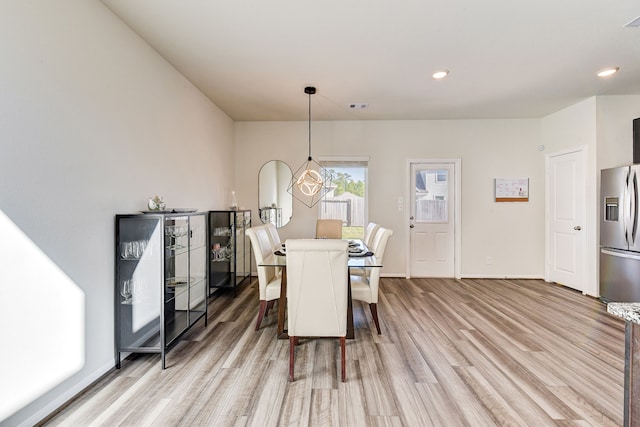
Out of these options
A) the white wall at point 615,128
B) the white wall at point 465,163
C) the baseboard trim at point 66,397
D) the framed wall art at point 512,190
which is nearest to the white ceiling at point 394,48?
the white wall at point 615,128

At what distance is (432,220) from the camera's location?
4738 millimetres

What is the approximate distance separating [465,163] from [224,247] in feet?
13.1

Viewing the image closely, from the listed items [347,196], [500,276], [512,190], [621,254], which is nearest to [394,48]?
[347,196]

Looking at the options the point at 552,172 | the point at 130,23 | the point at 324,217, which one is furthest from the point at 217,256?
the point at 552,172

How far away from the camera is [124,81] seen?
222 cm

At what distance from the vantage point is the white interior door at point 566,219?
392 cm

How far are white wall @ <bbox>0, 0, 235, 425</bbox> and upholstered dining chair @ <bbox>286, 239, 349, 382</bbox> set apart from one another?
4.36ft

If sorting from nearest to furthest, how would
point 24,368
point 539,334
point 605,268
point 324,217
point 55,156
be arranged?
point 24,368, point 55,156, point 539,334, point 605,268, point 324,217

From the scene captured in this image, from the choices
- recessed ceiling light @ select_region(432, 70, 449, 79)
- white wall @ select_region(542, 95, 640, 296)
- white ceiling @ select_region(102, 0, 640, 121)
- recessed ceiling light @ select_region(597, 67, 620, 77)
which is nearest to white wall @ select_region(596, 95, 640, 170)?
white wall @ select_region(542, 95, 640, 296)

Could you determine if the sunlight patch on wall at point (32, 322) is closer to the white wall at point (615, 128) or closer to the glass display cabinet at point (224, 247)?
the glass display cabinet at point (224, 247)

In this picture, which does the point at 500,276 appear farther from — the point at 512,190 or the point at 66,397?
the point at 66,397

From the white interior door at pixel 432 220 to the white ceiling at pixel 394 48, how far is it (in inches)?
47.6

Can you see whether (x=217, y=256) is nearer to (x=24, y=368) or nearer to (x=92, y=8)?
(x=24, y=368)

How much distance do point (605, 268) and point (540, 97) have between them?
7.53ft
